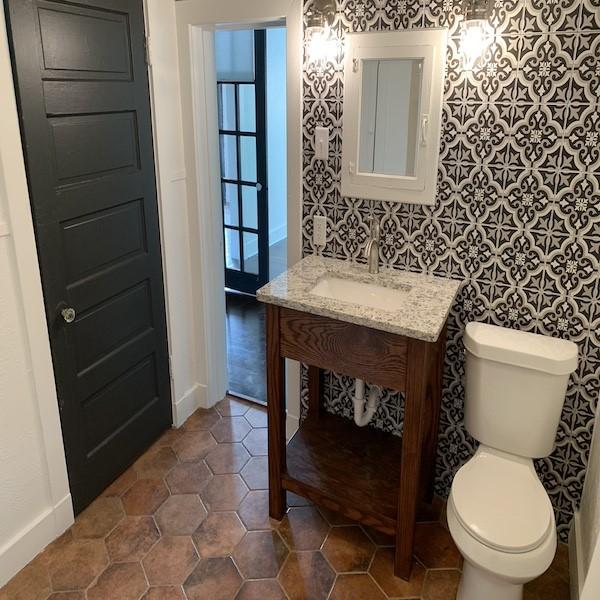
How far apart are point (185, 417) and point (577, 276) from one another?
199cm

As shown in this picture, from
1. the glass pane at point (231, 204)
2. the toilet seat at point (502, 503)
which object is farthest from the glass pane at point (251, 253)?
the toilet seat at point (502, 503)

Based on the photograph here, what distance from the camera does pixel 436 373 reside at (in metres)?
2.13

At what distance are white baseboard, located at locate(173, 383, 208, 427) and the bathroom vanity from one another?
73 centimetres

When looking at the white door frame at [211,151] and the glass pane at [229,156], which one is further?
the glass pane at [229,156]

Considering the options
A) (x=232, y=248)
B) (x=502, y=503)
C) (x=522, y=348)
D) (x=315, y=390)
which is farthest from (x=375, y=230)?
(x=232, y=248)

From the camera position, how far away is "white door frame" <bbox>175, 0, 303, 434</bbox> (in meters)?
2.26

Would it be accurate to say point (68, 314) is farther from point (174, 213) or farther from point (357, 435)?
point (357, 435)

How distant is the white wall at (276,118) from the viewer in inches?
171

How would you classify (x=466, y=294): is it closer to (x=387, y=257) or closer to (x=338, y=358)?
(x=387, y=257)

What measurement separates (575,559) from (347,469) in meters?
0.88

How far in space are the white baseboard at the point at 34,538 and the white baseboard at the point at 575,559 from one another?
1905 mm

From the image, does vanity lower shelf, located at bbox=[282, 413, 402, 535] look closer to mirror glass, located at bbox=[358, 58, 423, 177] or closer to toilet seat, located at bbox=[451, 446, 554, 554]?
toilet seat, located at bbox=[451, 446, 554, 554]

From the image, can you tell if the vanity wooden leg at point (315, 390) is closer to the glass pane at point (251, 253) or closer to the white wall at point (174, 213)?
the white wall at point (174, 213)

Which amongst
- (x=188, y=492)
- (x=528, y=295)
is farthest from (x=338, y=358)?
(x=188, y=492)
